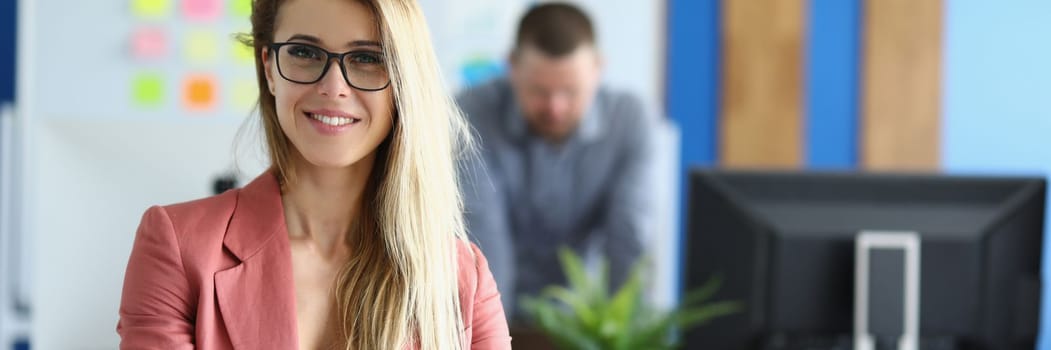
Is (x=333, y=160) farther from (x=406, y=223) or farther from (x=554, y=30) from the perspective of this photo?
(x=554, y=30)

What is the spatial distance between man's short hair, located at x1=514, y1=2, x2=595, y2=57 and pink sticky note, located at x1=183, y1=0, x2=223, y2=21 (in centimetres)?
112

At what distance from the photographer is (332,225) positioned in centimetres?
97

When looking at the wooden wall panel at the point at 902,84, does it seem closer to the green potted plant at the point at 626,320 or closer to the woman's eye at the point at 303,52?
the green potted plant at the point at 626,320

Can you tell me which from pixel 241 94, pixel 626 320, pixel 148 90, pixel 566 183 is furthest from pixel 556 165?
pixel 626 320

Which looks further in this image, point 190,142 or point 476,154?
point 190,142

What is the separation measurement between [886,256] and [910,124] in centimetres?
257

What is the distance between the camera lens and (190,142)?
194 centimetres

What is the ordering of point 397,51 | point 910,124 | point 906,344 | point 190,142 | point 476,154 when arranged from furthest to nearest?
point 910,124
point 190,142
point 906,344
point 476,154
point 397,51

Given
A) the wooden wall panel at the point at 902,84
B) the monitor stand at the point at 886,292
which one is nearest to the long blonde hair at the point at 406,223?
the monitor stand at the point at 886,292

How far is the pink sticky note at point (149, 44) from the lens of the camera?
362cm

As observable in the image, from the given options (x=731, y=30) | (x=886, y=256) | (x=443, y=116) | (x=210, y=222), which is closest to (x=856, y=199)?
(x=886, y=256)

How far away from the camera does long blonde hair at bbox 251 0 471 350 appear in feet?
3.09

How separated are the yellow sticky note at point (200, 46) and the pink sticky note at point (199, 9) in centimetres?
5

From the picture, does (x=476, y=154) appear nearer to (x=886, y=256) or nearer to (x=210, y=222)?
(x=210, y=222)
